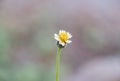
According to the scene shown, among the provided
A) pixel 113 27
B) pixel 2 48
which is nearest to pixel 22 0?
pixel 113 27

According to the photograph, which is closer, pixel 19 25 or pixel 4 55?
pixel 4 55

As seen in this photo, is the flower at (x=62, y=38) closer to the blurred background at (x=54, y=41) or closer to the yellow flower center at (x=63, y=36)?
the yellow flower center at (x=63, y=36)

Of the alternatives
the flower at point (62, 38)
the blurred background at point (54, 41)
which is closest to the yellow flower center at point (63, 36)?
the flower at point (62, 38)

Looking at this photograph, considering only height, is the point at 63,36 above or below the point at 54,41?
below

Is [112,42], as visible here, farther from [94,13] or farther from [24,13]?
[24,13]

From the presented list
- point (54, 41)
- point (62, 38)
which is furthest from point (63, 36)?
point (54, 41)

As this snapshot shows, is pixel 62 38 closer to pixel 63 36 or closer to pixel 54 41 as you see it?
pixel 63 36

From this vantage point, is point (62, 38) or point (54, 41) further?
point (54, 41)

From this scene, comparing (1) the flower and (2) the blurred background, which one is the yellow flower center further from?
(2) the blurred background
